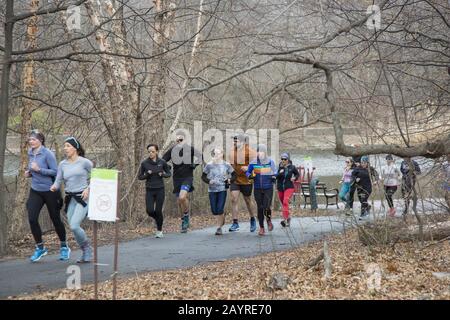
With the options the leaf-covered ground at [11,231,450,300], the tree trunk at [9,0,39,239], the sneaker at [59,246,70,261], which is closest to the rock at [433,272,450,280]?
the leaf-covered ground at [11,231,450,300]

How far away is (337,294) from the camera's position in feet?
25.5

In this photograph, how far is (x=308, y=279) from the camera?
28.5 feet

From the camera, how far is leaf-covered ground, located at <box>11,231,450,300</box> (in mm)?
7871

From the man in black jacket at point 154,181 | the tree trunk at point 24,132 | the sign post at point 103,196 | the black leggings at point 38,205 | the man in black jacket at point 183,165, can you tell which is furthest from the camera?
the tree trunk at point 24,132

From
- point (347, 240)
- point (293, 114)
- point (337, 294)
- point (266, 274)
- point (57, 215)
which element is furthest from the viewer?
point (293, 114)

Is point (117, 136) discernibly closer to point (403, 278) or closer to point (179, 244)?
point (179, 244)

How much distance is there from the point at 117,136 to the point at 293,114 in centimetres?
765

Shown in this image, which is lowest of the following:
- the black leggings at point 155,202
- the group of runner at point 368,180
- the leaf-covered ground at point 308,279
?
the leaf-covered ground at point 308,279

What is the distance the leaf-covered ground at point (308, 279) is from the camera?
7.87m

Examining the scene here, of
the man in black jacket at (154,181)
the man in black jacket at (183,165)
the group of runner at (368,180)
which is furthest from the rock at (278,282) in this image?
the man in black jacket at (183,165)

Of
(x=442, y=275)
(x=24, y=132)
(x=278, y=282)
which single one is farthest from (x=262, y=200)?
Result: (x=278, y=282)

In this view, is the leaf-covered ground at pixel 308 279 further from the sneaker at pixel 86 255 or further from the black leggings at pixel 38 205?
the black leggings at pixel 38 205

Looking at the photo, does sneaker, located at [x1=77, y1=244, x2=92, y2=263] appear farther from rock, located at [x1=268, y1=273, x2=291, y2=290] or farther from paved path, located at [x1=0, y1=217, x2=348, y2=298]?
rock, located at [x1=268, y1=273, x2=291, y2=290]
